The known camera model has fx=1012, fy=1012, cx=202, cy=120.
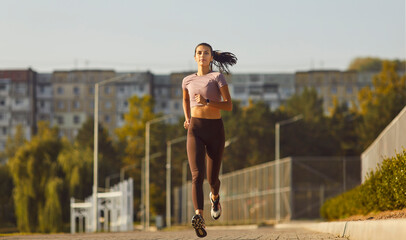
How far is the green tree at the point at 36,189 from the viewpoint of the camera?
65.6 metres

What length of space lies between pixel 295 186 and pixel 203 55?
53.1 metres

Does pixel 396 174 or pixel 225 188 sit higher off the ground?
pixel 396 174

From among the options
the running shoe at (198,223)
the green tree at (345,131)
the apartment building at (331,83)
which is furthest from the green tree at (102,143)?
the running shoe at (198,223)

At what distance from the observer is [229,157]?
111 meters

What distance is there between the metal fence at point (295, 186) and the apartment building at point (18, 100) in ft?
383

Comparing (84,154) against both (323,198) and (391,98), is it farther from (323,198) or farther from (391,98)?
(391,98)

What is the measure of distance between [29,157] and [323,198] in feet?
68.0

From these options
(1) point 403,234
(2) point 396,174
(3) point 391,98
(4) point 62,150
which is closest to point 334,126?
(3) point 391,98

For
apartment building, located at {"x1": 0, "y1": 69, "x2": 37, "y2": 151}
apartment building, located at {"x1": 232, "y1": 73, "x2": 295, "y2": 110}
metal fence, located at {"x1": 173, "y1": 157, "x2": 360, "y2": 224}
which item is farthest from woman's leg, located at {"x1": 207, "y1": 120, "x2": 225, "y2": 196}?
apartment building, located at {"x1": 0, "y1": 69, "x2": 37, "y2": 151}

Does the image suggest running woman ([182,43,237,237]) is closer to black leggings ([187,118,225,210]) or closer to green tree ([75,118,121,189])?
black leggings ([187,118,225,210])

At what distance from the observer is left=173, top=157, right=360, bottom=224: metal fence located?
214 feet

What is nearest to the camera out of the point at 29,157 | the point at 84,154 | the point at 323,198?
the point at 323,198

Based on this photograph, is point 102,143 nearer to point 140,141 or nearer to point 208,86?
point 140,141

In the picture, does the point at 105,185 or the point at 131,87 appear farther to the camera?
the point at 131,87
